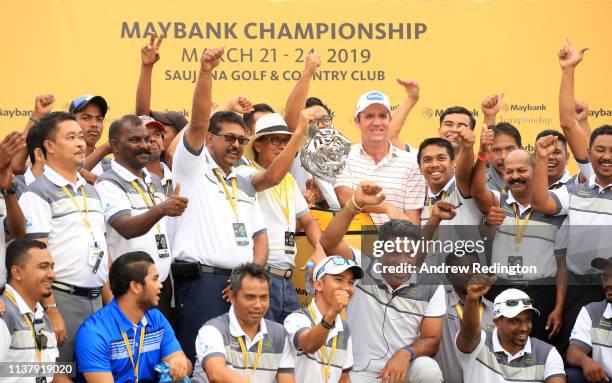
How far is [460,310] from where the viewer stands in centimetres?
788

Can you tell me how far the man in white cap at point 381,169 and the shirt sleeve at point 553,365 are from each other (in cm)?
129

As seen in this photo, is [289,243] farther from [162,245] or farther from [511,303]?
[511,303]

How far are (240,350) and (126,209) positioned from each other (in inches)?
43.2

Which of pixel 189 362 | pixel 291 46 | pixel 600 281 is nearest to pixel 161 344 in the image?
pixel 189 362

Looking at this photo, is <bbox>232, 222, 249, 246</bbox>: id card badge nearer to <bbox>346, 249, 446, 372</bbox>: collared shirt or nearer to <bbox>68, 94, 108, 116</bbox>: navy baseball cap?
<bbox>346, 249, 446, 372</bbox>: collared shirt

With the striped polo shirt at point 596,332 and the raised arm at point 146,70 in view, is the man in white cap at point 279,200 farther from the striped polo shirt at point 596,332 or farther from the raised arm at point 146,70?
the striped polo shirt at point 596,332

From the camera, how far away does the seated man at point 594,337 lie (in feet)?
24.7

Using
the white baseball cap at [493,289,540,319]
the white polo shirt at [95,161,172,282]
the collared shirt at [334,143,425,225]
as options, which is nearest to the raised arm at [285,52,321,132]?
the collared shirt at [334,143,425,225]

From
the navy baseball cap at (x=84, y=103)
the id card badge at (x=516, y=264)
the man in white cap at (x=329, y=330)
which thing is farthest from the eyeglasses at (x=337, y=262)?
the navy baseball cap at (x=84, y=103)

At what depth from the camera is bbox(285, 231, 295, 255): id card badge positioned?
7637 millimetres

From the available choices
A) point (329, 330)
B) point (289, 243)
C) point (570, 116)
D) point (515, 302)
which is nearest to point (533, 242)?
point (515, 302)

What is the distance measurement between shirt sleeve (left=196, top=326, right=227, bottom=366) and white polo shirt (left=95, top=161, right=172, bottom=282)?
1.43 feet

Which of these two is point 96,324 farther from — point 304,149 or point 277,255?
point 304,149

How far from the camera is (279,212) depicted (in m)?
→ 7.70
